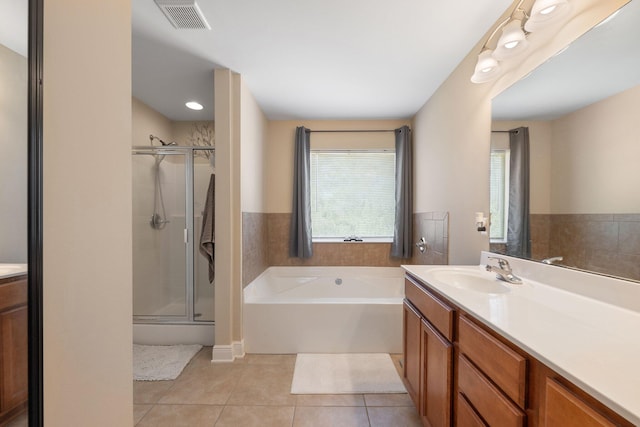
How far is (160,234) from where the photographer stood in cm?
281

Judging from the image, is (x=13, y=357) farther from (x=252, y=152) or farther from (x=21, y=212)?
(x=252, y=152)

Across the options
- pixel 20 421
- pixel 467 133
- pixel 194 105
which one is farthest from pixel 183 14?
pixel 467 133

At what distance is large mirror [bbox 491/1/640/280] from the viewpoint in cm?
97

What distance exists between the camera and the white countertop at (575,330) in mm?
535

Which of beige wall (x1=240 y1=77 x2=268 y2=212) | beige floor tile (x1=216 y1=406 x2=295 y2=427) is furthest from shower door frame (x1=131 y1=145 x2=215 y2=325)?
beige floor tile (x1=216 y1=406 x2=295 y2=427)

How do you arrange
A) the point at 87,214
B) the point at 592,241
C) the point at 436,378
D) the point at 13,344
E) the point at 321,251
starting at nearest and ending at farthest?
the point at 13,344
the point at 87,214
the point at 592,241
the point at 436,378
the point at 321,251

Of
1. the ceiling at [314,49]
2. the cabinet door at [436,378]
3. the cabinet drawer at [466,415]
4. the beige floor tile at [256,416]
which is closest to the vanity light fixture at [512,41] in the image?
the ceiling at [314,49]

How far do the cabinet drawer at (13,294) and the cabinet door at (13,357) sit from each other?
0.05 ft

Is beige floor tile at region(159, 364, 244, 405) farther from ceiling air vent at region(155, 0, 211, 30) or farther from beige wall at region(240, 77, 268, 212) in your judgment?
ceiling air vent at region(155, 0, 211, 30)

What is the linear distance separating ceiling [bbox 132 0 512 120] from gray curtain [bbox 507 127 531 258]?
30.9 inches

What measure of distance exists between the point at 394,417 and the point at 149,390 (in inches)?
67.6

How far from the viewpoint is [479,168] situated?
180 centimetres

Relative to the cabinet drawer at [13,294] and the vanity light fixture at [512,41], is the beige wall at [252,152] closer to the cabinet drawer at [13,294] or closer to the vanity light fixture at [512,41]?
the cabinet drawer at [13,294]

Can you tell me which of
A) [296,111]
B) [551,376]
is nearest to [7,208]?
[551,376]
